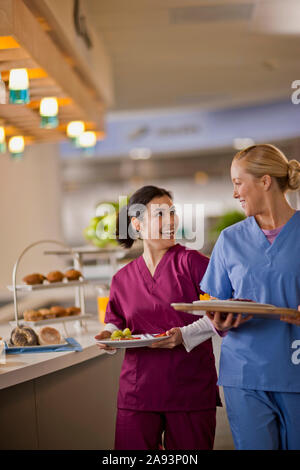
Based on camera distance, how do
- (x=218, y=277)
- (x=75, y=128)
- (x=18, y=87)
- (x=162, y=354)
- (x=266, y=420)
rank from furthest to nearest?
(x=75, y=128)
(x=18, y=87)
(x=162, y=354)
(x=218, y=277)
(x=266, y=420)

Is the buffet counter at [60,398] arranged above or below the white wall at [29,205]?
below

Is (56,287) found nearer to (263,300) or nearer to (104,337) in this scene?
(104,337)

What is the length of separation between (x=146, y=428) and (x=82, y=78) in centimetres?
362

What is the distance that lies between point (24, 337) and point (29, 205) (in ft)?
17.8

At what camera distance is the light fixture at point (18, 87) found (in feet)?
10.3

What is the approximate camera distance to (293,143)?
8.24 meters

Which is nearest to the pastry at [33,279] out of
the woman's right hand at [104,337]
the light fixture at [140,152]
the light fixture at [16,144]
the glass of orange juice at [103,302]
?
the glass of orange juice at [103,302]

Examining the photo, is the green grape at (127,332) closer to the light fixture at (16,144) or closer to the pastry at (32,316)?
the pastry at (32,316)

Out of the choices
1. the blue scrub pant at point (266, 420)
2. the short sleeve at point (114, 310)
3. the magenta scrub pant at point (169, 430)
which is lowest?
the magenta scrub pant at point (169, 430)

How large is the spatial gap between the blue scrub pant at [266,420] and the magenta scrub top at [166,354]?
33 cm

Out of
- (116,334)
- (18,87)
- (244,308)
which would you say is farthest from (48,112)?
(244,308)

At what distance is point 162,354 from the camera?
2141 mm

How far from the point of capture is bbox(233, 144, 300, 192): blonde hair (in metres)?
1.82
